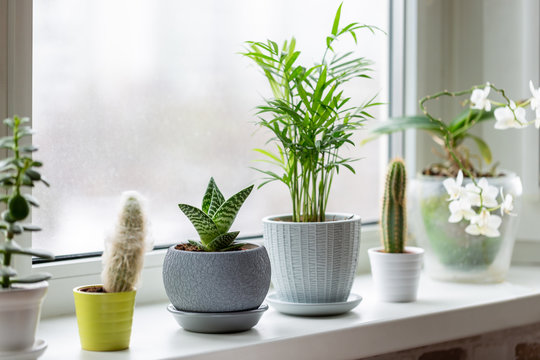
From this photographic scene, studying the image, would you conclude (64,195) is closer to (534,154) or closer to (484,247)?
(484,247)

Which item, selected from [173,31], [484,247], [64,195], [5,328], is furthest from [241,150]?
[5,328]

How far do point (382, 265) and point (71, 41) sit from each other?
697 millimetres

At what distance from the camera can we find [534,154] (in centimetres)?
163

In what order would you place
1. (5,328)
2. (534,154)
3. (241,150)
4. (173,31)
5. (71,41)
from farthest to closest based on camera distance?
1. (534,154)
2. (241,150)
3. (173,31)
4. (71,41)
5. (5,328)

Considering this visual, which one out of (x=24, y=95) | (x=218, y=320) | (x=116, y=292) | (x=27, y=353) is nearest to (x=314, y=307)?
(x=218, y=320)

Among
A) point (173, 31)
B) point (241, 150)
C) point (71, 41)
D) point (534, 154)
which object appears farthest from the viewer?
point (534, 154)

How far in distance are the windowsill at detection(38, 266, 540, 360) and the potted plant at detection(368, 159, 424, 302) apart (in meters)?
0.03

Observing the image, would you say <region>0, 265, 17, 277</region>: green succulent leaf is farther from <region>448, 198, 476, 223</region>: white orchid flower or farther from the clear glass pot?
the clear glass pot

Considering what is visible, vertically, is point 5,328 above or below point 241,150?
below

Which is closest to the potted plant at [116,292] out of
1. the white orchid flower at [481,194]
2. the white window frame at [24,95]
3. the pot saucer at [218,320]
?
the pot saucer at [218,320]

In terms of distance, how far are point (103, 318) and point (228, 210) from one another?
0.24 metres

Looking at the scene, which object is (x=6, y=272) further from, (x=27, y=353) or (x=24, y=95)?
(x=24, y=95)

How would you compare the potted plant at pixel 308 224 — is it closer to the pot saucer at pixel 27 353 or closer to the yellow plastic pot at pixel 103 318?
the yellow plastic pot at pixel 103 318

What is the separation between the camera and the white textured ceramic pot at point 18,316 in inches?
33.3
